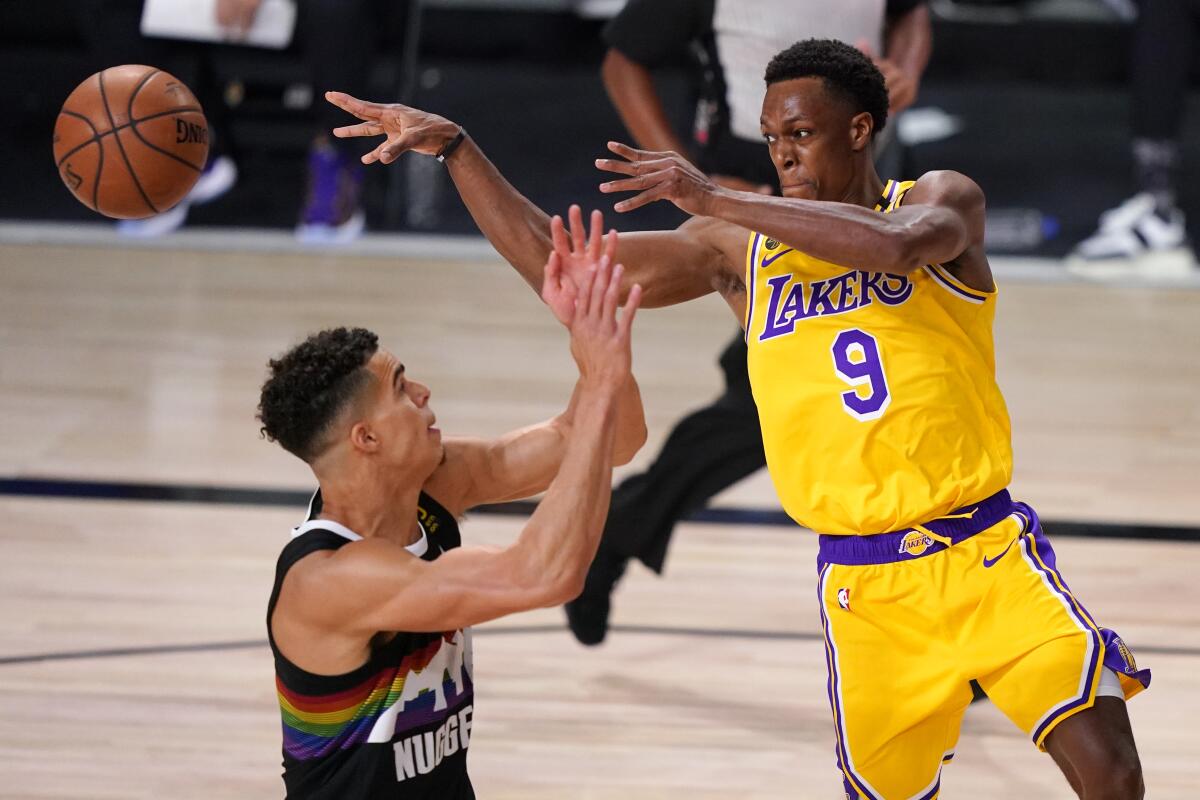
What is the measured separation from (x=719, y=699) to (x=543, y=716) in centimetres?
49

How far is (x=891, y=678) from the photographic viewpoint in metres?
3.20

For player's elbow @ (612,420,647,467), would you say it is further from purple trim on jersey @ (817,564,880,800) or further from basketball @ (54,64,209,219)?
basketball @ (54,64,209,219)

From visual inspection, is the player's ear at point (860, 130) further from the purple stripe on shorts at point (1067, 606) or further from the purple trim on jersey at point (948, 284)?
the purple stripe on shorts at point (1067, 606)

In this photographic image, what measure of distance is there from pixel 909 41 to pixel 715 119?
663 mm

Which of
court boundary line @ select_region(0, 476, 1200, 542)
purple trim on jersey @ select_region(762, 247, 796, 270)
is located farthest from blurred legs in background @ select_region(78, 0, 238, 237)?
purple trim on jersey @ select_region(762, 247, 796, 270)

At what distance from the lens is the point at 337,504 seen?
3.02m

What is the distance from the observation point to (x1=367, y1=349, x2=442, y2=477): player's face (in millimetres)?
2971

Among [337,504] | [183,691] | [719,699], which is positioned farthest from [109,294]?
[337,504]

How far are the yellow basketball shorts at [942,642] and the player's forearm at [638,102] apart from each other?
2316mm

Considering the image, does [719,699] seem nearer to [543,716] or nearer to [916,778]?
[543,716]

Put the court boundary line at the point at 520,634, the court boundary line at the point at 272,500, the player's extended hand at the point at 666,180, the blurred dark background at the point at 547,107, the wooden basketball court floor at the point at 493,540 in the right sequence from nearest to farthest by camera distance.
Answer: the player's extended hand at the point at 666,180 → the wooden basketball court floor at the point at 493,540 → the court boundary line at the point at 520,634 → the court boundary line at the point at 272,500 → the blurred dark background at the point at 547,107

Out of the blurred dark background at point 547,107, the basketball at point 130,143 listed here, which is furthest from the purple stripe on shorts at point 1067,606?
the blurred dark background at point 547,107

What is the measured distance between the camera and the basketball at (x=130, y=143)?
3.77 meters

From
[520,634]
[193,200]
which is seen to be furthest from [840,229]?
[193,200]
